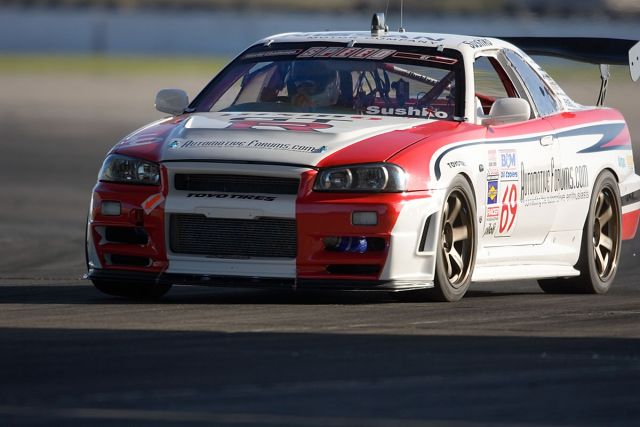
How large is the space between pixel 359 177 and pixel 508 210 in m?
1.41

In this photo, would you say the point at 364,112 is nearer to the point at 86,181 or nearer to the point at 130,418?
the point at 130,418

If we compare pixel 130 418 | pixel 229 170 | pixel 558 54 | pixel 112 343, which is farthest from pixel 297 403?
pixel 558 54

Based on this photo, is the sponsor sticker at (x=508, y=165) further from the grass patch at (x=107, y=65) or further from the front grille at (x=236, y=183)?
the grass patch at (x=107, y=65)

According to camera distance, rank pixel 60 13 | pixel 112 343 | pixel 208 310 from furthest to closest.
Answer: pixel 60 13
pixel 208 310
pixel 112 343

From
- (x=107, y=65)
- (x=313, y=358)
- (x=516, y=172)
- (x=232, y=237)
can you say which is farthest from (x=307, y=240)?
(x=107, y=65)

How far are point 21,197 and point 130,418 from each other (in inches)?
518

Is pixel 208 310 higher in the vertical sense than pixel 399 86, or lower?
lower

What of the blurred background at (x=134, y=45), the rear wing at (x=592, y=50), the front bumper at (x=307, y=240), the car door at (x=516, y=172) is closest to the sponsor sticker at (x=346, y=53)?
the car door at (x=516, y=172)

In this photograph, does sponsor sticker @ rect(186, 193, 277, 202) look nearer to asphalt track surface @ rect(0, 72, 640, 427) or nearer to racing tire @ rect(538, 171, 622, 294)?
asphalt track surface @ rect(0, 72, 640, 427)

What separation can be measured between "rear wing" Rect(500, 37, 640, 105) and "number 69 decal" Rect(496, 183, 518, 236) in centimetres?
189

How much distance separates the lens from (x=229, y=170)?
895 cm

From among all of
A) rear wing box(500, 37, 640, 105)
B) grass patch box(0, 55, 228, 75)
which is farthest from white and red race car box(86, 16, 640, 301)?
grass patch box(0, 55, 228, 75)

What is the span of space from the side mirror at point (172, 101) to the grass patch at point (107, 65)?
36.0 meters

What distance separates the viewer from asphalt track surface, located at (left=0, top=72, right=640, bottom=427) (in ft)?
18.9
